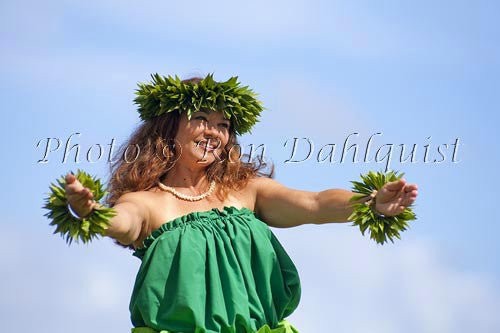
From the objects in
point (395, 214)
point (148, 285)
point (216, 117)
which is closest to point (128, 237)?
point (148, 285)

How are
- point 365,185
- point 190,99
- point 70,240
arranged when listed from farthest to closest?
point 190,99
point 365,185
point 70,240

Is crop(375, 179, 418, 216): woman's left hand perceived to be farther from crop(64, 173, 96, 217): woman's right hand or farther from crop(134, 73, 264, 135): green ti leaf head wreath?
crop(64, 173, 96, 217): woman's right hand

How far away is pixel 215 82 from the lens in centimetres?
659

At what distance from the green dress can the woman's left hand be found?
61 centimetres

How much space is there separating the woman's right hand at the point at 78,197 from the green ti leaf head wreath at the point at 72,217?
35 millimetres

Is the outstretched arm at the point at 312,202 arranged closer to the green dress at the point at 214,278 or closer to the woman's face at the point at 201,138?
the green dress at the point at 214,278

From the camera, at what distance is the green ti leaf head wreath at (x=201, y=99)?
6.56 m

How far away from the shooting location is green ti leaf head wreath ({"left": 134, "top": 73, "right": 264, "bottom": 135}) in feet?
21.5

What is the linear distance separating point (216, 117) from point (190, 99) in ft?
0.52

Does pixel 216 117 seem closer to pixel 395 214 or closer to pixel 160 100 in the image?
pixel 160 100

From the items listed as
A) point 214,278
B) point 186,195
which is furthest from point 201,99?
point 214,278

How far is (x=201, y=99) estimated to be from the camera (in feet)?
21.5

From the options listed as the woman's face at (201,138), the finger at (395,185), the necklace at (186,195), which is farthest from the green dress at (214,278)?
the finger at (395,185)

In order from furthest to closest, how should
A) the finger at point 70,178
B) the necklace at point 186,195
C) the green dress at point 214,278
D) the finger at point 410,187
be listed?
1. the necklace at point 186,195
2. the green dress at point 214,278
3. the finger at point 410,187
4. the finger at point 70,178
